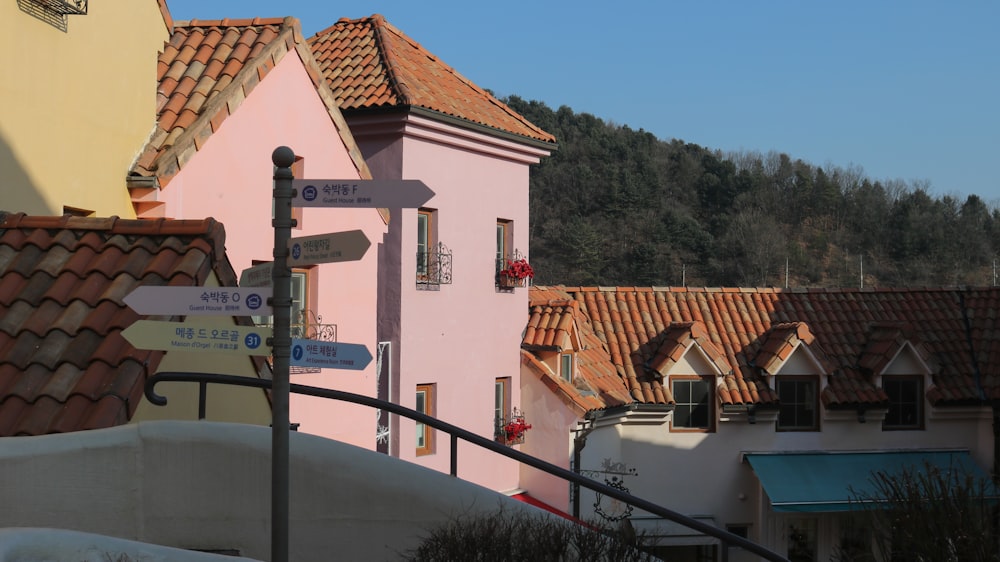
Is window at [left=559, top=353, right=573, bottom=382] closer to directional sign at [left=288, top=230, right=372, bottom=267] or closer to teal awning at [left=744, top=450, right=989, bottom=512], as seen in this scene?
teal awning at [left=744, top=450, right=989, bottom=512]

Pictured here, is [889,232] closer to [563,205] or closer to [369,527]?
[563,205]

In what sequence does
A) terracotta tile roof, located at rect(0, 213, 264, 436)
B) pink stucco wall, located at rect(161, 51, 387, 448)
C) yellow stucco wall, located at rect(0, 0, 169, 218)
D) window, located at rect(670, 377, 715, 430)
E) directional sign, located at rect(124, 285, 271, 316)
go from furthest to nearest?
window, located at rect(670, 377, 715, 430)
pink stucco wall, located at rect(161, 51, 387, 448)
yellow stucco wall, located at rect(0, 0, 169, 218)
terracotta tile roof, located at rect(0, 213, 264, 436)
directional sign, located at rect(124, 285, 271, 316)

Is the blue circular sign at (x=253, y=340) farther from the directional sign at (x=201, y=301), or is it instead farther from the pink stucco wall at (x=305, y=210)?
the pink stucco wall at (x=305, y=210)

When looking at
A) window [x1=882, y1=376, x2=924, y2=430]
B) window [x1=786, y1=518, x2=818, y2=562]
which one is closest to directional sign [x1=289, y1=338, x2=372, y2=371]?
window [x1=786, y1=518, x2=818, y2=562]

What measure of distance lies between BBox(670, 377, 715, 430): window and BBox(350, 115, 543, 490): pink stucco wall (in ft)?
15.5

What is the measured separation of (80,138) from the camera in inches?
454

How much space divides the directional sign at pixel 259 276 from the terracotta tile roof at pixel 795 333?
18.9 metres

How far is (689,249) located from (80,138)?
5450cm

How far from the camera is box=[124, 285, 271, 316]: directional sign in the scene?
16.1ft

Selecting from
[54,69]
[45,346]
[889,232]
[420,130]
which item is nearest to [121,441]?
[45,346]

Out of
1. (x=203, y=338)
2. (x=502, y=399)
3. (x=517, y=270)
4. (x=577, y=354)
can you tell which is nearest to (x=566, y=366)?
(x=577, y=354)

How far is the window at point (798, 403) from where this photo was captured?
25.9m

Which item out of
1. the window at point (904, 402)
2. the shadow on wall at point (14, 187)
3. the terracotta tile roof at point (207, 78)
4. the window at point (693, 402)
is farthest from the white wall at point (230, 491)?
the window at point (904, 402)

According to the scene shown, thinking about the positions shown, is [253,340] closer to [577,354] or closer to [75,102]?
[75,102]
